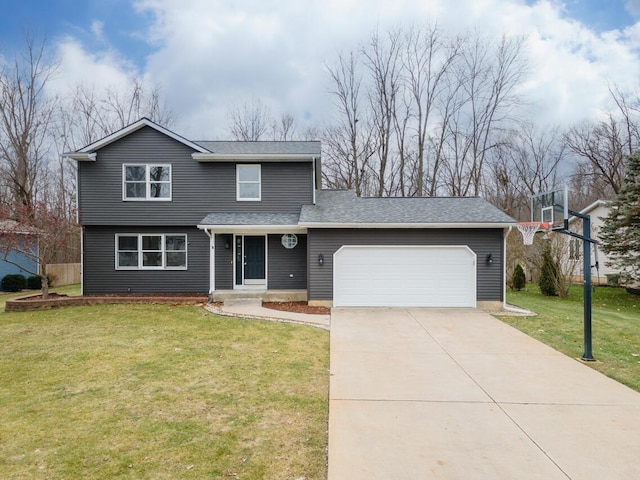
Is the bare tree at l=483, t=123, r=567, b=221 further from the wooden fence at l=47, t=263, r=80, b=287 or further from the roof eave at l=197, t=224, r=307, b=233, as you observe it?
the wooden fence at l=47, t=263, r=80, b=287

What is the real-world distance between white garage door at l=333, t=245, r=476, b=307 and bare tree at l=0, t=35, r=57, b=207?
19961 millimetres

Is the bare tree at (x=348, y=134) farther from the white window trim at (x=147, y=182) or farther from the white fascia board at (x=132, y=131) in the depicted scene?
the white window trim at (x=147, y=182)

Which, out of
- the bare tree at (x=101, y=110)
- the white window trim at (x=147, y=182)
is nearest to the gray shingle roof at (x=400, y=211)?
the white window trim at (x=147, y=182)

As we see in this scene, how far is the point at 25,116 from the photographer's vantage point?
21203mm

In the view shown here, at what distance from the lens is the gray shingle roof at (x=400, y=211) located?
1133cm

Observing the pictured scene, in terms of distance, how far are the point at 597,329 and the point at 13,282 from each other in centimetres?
2392

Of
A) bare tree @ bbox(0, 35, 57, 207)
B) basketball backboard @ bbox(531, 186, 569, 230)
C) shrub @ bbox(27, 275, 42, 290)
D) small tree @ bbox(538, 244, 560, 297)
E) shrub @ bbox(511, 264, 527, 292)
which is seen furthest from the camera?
bare tree @ bbox(0, 35, 57, 207)

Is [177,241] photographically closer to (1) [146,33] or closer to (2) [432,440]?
(1) [146,33]

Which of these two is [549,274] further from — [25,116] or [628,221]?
[25,116]

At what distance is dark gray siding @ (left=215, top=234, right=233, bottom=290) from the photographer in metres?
13.3

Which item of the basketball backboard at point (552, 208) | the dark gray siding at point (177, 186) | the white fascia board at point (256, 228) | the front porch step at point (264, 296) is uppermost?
the dark gray siding at point (177, 186)

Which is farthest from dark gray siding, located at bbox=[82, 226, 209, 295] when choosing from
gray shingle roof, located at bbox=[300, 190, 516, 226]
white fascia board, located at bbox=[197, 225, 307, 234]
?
gray shingle roof, located at bbox=[300, 190, 516, 226]

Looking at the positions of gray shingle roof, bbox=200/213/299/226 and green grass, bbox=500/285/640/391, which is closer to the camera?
green grass, bbox=500/285/640/391

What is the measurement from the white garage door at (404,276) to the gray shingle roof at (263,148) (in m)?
4.67
